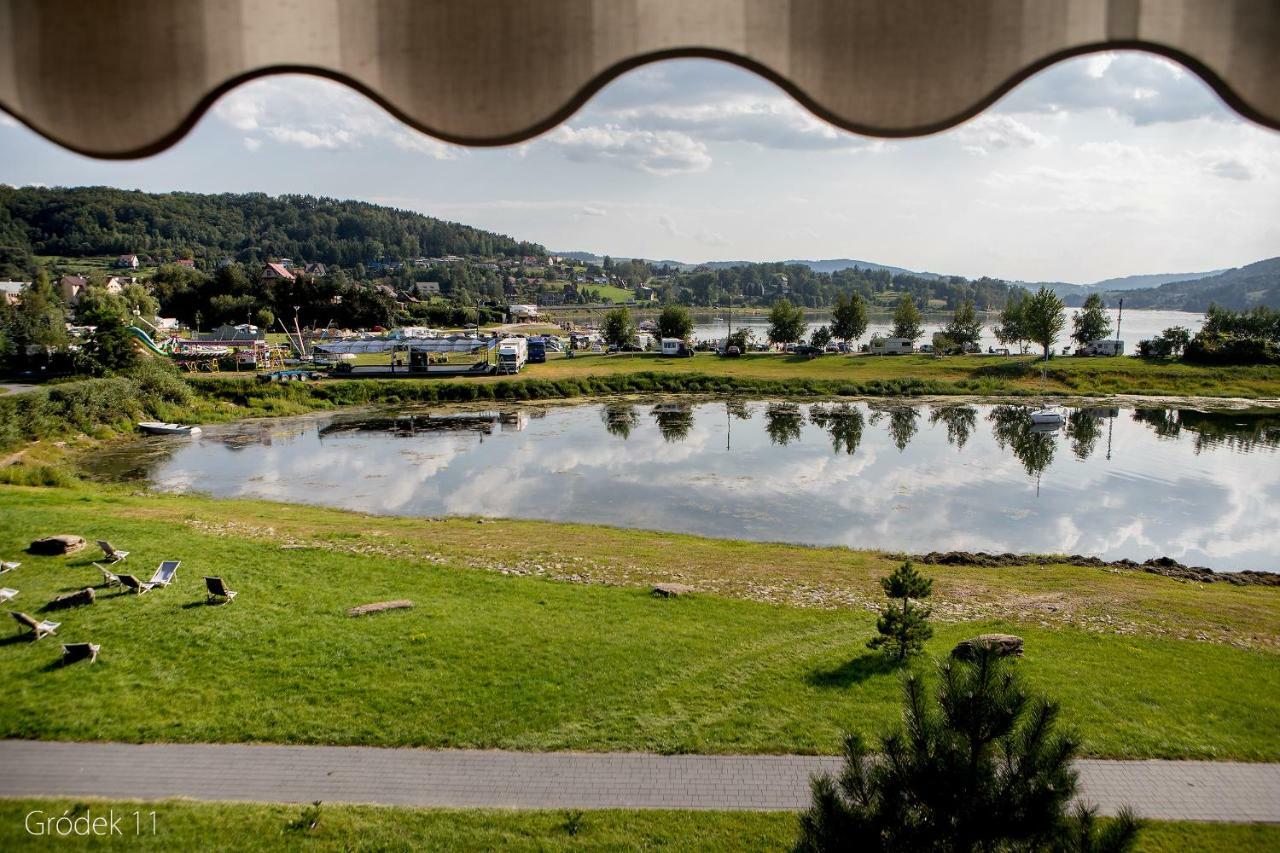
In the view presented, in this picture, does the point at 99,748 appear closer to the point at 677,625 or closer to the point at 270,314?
the point at 677,625

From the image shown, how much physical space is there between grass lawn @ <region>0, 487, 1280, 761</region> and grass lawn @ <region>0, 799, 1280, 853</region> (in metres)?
0.86

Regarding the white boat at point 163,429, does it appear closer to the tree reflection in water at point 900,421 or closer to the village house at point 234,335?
the village house at point 234,335

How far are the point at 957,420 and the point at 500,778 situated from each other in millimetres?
25572

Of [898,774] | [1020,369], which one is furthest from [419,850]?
[1020,369]

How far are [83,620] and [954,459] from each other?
1942 centimetres

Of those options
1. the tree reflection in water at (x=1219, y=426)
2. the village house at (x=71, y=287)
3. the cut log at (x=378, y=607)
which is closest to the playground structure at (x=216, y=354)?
the village house at (x=71, y=287)

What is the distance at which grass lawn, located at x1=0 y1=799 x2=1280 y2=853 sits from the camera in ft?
12.9

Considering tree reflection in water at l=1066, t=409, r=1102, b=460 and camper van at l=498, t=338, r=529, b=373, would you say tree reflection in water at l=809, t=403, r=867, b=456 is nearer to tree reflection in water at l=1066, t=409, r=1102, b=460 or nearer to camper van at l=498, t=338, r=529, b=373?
tree reflection in water at l=1066, t=409, r=1102, b=460

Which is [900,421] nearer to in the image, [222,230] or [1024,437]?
[1024,437]

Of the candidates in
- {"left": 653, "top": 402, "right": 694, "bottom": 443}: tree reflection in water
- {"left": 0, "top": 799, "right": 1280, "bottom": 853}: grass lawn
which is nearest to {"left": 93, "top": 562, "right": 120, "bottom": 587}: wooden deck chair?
{"left": 0, "top": 799, "right": 1280, "bottom": 853}: grass lawn

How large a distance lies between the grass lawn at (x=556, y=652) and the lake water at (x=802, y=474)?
3043mm

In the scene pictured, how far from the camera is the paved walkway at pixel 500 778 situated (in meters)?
4.52

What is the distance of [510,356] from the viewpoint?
33719mm

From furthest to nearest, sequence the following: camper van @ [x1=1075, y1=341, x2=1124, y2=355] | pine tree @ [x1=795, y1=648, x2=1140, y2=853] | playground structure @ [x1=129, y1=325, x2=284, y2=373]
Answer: camper van @ [x1=1075, y1=341, x2=1124, y2=355] < playground structure @ [x1=129, y1=325, x2=284, y2=373] < pine tree @ [x1=795, y1=648, x2=1140, y2=853]
